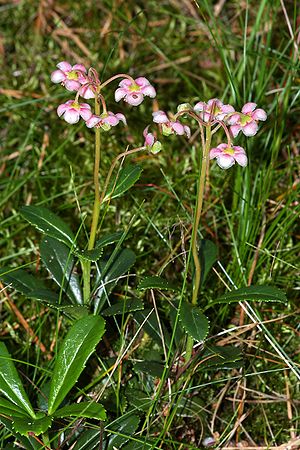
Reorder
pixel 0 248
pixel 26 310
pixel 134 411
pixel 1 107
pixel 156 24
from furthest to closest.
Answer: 1. pixel 156 24
2. pixel 1 107
3. pixel 0 248
4. pixel 26 310
5. pixel 134 411

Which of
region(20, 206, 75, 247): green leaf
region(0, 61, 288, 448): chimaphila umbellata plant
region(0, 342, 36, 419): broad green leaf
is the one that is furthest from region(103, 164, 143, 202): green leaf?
region(0, 342, 36, 419): broad green leaf

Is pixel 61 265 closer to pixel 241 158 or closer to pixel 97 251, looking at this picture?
pixel 97 251

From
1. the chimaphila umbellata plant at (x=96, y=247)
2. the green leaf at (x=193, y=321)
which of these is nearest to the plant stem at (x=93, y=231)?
the chimaphila umbellata plant at (x=96, y=247)

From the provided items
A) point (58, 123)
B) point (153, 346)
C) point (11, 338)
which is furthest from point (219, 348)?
point (58, 123)

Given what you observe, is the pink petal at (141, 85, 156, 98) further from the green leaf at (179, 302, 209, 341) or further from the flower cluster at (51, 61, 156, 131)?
the green leaf at (179, 302, 209, 341)

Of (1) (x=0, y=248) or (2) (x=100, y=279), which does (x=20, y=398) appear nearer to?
(2) (x=100, y=279)

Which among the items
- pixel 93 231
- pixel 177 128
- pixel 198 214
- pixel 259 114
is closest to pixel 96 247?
pixel 93 231
